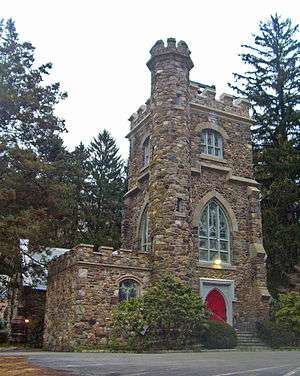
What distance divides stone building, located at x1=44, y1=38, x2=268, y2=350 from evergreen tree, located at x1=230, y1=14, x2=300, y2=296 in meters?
2.11

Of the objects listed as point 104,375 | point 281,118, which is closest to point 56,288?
point 104,375

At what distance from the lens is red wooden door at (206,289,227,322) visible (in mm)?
19719

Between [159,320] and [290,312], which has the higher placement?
[290,312]

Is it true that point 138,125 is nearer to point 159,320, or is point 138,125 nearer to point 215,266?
point 215,266

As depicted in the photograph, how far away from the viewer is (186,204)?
18.7 metres

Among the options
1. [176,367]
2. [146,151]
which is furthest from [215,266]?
[176,367]

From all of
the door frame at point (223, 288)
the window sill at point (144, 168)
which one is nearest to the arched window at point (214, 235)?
the door frame at point (223, 288)

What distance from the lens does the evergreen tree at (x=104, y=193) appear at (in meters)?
34.5

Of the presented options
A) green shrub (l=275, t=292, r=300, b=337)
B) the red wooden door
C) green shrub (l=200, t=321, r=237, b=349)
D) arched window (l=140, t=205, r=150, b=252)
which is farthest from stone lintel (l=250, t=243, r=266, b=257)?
green shrub (l=200, t=321, r=237, b=349)

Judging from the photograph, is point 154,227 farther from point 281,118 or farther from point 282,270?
point 281,118

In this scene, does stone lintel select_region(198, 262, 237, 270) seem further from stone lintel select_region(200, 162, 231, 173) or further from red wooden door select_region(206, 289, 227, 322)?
stone lintel select_region(200, 162, 231, 173)

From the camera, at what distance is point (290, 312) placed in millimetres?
18922

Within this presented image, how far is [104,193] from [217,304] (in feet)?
60.8

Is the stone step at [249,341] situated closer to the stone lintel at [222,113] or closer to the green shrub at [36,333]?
the green shrub at [36,333]
